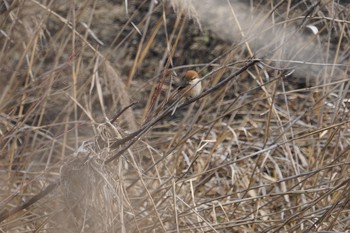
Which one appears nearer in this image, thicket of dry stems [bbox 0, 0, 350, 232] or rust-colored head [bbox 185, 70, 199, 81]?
thicket of dry stems [bbox 0, 0, 350, 232]

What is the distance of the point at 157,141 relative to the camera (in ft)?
8.19

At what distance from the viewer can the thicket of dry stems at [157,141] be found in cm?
156

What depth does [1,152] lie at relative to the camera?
1990mm

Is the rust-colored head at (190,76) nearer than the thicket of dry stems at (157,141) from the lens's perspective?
No

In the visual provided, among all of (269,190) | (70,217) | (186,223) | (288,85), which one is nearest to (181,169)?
(269,190)

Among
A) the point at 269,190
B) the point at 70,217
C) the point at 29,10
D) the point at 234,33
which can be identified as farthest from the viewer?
the point at 269,190

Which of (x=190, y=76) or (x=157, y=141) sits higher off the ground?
(x=190, y=76)

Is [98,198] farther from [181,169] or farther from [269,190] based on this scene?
[269,190]

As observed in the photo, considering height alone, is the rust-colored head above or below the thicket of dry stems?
above

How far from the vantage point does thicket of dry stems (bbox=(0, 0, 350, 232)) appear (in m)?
1.56

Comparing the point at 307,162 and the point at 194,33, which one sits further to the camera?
the point at 194,33

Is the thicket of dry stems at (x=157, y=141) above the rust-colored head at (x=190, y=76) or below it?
below

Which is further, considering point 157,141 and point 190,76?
point 157,141

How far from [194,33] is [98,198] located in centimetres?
279
